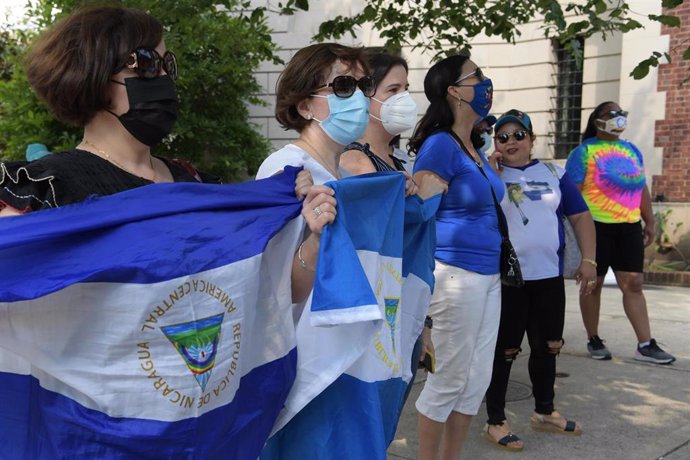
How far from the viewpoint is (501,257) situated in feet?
12.2

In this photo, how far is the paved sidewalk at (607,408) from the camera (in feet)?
14.4

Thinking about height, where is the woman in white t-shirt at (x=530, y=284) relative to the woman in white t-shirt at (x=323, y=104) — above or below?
below

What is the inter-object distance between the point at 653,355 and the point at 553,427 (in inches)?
83.8

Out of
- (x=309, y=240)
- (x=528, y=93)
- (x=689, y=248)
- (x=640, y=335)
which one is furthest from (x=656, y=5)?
(x=309, y=240)

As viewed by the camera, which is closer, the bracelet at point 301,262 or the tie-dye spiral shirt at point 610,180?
the bracelet at point 301,262

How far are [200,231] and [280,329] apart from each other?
421 mm

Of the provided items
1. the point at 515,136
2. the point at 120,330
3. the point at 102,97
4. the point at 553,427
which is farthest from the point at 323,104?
the point at 553,427

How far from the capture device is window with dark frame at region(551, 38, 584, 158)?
1434cm

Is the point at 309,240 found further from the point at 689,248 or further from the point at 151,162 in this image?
the point at 689,248

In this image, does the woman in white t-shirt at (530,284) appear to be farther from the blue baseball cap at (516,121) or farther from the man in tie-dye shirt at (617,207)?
the man in tie-dye shirt at (617,207)

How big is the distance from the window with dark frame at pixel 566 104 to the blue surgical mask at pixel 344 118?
12559mm

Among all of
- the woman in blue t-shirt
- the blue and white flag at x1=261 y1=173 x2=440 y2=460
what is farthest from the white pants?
the blue and white flag at x1=261 y1=173 x2=440 y2=460

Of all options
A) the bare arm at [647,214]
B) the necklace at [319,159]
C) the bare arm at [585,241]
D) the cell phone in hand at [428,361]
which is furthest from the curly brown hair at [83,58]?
the bare arm at [647,214]

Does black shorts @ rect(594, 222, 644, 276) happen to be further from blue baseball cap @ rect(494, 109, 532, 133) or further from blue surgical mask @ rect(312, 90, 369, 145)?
blue surgical mask @ rect(312, 90, 369, 145)
